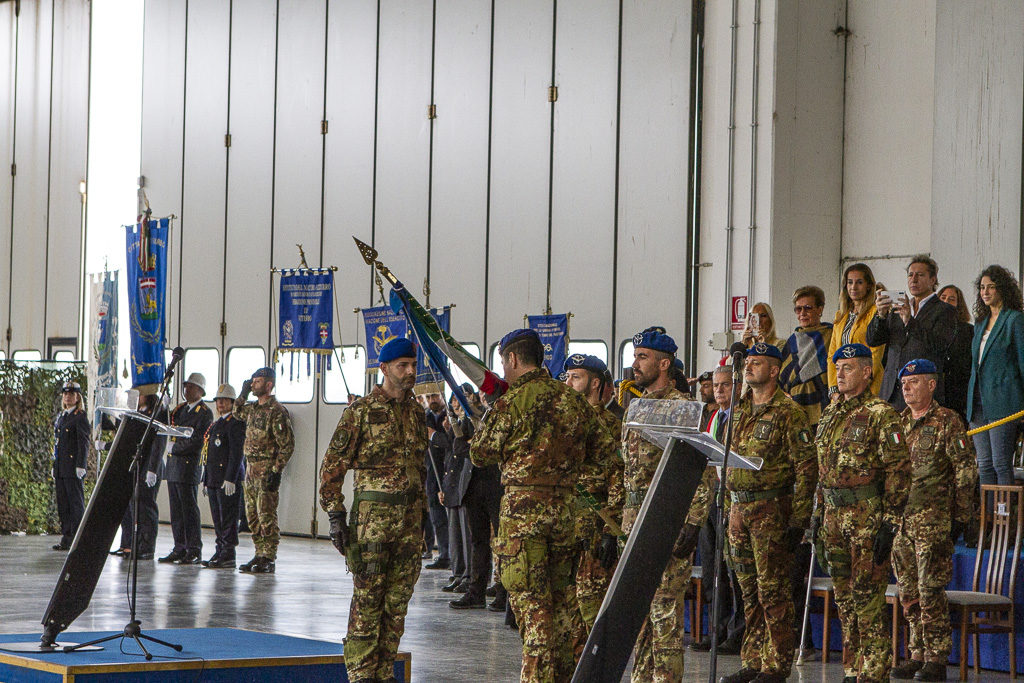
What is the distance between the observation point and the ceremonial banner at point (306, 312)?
55.0 ft

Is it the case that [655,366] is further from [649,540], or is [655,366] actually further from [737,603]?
[737,603]

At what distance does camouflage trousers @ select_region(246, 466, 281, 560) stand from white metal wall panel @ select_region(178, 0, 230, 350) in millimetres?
5917

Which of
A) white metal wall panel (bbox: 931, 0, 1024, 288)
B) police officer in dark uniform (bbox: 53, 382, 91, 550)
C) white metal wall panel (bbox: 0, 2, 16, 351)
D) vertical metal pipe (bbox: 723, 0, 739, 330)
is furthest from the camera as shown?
white metal wall panel (bbox: 0, 2, 16, 351)

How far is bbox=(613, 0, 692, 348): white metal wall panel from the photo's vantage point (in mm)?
14398

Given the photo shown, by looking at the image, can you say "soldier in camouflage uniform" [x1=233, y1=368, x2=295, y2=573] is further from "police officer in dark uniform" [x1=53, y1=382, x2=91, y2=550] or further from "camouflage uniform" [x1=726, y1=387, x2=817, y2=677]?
"camouflage uniform" [x1=726, y1=387, x2=817, y2=677]

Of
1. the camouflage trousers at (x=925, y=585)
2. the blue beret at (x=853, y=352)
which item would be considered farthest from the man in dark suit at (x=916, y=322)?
the blue beret at (x=853, y=352)

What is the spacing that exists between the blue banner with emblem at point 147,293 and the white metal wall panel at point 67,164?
19.8 feet

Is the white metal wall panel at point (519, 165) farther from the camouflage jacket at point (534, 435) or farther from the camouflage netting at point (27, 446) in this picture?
the camouflage jacket at point (534, 435)

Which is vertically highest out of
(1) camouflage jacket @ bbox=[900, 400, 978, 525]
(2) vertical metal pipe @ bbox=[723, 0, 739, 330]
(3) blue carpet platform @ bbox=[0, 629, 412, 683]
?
(2) vertical metal pipe @ bbox=[723, 0, 739, 330]

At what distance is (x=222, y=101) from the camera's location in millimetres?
19766

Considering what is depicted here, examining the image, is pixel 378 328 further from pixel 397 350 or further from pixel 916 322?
pixel 397 350

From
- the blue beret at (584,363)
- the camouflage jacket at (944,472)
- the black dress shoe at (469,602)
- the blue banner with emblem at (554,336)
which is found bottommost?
the black dress shoe at (469,602)

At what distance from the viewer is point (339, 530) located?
680 cm

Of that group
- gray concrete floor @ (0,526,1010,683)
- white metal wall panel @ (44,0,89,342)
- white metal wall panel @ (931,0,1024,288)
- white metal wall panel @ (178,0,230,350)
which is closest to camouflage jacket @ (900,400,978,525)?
gray concrete floor @ (0,526,1010,683)
